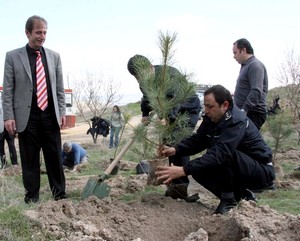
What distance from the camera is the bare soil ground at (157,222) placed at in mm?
2844

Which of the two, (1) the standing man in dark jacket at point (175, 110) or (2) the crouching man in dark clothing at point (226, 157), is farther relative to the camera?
(1) the standing man in dark jacket at point (175, 110)

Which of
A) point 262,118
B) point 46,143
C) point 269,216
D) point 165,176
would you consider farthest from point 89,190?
point 262,118

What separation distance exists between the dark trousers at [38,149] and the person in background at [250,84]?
204cm

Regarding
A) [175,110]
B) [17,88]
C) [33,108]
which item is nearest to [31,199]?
[33,108]

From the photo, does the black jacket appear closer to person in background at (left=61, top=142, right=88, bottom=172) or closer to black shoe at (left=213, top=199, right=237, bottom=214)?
black shoe at (left=213, top=199, right=237, bottom=214)

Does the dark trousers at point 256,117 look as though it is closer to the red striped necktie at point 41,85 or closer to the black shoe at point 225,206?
the black shoe at point 225,206

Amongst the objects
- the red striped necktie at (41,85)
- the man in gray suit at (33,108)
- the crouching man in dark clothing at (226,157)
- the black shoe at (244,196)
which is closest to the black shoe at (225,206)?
the crouching man in dark clothing at (226,157)

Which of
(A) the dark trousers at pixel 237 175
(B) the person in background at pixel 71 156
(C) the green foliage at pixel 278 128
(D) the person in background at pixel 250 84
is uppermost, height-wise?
(D) the person in background at pixel 250 84

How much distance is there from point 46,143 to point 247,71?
2310 millimetres

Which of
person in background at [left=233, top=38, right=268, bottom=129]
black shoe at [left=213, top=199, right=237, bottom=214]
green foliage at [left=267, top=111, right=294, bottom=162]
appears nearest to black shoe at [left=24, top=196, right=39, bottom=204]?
black shoe at [left=213, top=199, right=237, bottom=214]

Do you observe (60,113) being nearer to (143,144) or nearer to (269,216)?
(143,144)

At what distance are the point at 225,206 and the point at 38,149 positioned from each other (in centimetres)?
183

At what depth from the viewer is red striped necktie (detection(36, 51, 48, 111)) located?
414 centimetres

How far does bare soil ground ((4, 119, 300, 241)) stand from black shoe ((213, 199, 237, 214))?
10 cm
